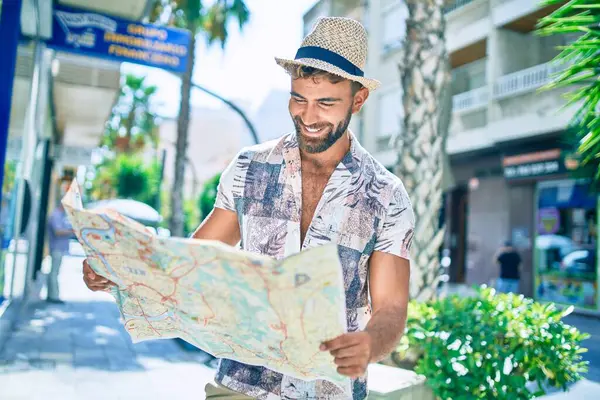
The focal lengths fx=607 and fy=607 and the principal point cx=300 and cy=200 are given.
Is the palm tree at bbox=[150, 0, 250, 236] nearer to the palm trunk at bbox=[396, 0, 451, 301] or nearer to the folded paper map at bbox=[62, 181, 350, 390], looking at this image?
the palm trunk at bbox=[396, 0, 451, 301]

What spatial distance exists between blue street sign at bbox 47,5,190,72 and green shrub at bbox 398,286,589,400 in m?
4.60

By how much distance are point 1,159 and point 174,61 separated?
2393mm

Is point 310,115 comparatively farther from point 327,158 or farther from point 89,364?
point 89,364

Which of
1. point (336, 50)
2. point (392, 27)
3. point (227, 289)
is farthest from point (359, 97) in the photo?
point (392, 27)

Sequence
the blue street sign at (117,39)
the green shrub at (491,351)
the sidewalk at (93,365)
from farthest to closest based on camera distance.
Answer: the blue street sign at (117,39), the sidewalk at (93,365), the green shrub at (491,351)

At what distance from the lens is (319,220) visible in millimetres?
1840

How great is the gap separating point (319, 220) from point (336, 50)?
52cm

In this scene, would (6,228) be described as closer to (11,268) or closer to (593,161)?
(11,268)

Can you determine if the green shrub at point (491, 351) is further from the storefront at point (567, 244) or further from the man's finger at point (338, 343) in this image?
the storefront at point (567, 244)

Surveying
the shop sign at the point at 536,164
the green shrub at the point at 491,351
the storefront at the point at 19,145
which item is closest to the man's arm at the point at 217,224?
the green shrub at the point at 491,351

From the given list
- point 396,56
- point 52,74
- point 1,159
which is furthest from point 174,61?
point 396,56

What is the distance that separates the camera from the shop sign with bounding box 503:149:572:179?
14.7 meters

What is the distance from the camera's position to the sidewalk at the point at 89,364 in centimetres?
510

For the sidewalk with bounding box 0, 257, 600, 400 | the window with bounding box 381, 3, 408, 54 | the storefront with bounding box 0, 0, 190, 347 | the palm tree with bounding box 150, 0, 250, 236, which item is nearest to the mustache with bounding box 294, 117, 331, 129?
the sidewalk with bounding box 0, 257, 600, 400
